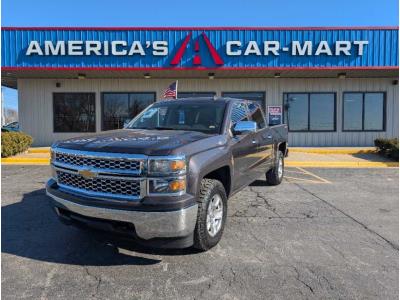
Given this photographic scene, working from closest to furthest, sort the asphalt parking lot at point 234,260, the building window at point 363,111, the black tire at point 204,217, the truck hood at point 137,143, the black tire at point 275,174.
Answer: the asphalt parking lot at point 234,260 → the truck hood at point 137,143 → the black tire at point 204,217 → the black tire at point 275,174 → the building window at point 363,111

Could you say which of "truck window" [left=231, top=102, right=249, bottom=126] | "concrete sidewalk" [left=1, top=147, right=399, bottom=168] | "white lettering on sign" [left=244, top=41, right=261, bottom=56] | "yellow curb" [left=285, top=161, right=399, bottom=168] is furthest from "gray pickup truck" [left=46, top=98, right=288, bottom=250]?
"white lettering on sign" [left=244, top=41, right=261, bottom=56]

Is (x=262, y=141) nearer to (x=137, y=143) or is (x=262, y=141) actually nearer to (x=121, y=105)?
(x=137, y=143)

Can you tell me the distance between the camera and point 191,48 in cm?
1391

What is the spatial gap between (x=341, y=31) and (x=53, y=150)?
1349 centimetres

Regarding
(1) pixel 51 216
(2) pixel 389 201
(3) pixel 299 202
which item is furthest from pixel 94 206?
(2) pixel 389 201

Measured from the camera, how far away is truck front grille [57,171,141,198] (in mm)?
3438

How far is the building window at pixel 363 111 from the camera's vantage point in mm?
16188

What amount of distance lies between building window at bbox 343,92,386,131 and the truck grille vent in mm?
14887

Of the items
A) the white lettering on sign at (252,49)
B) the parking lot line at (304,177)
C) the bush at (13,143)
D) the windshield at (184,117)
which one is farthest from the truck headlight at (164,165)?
the white lettering on sign at (252,49)

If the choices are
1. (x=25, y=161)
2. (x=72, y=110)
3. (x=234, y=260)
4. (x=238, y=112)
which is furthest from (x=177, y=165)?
(x=72, y=110)

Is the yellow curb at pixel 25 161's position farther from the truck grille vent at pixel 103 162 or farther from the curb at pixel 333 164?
the truck grille vent at pixel 103 162

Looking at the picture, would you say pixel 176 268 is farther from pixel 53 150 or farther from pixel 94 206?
pixel 53 150

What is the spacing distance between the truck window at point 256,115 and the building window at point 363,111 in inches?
436

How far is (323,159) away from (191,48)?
21.9 feet
